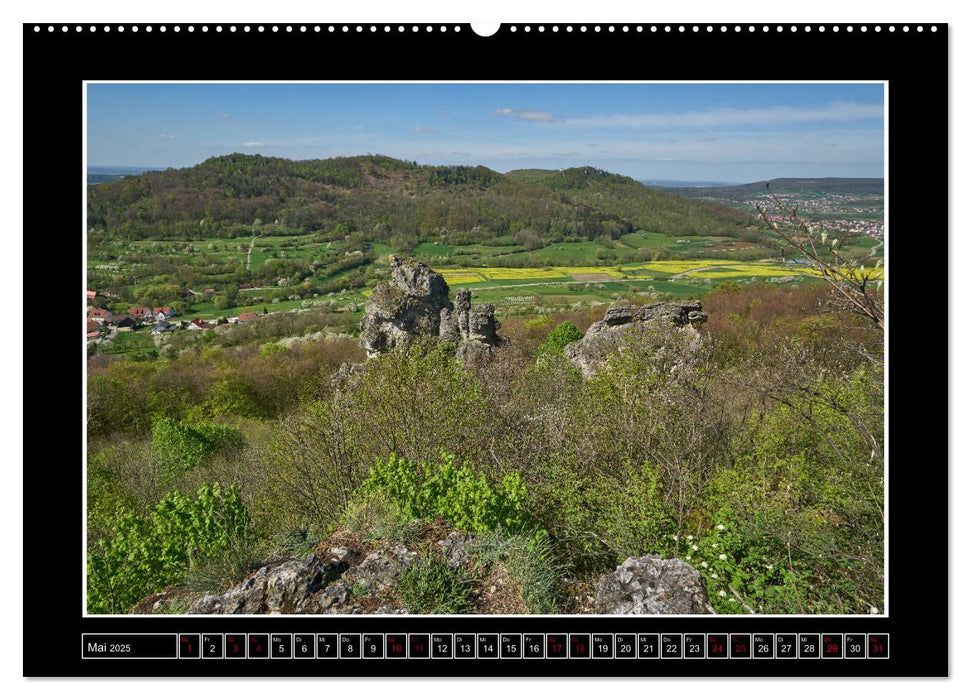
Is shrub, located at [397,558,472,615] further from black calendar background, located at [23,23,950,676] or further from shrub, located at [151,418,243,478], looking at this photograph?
shrub, located at [151,418,243,478]

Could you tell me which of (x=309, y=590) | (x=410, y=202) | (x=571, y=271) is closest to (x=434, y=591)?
(x=309, y=590)

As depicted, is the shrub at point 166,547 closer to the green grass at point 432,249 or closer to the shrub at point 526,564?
the shrub at point 526,564

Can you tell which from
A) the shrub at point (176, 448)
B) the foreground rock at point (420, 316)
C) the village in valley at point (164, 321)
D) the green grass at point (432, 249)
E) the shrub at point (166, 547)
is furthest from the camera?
the green grass at point (432, 249)

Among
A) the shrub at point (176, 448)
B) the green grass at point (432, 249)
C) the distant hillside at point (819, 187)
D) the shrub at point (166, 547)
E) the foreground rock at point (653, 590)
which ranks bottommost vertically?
the shrub at point (176, 448)

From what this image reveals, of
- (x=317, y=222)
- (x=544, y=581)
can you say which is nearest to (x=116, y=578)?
(x=544, y=581)

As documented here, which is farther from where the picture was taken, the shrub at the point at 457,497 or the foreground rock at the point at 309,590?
the shrub at the point at 457,497

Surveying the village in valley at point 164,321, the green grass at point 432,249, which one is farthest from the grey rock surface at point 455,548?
the green grass at point 432,249
